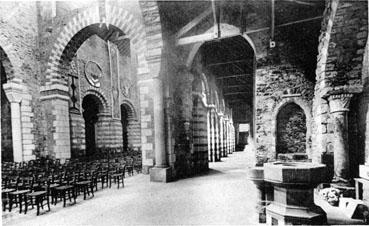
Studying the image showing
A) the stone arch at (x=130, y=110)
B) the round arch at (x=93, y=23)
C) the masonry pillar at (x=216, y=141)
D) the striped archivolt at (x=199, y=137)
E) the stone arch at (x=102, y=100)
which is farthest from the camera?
the stone arch at (x=130, y=110)

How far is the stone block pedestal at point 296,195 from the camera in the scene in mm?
3354

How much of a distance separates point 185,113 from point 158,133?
1702 mm

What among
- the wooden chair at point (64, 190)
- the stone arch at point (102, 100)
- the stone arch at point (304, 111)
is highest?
the stone arch at point (102, 100)

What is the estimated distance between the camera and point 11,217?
4734 mm

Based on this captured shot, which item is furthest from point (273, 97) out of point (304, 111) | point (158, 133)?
point (158, 133)

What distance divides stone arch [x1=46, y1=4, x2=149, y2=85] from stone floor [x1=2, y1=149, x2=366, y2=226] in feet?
14.3

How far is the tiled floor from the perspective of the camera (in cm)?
423

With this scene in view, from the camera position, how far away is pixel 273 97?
8211 mm

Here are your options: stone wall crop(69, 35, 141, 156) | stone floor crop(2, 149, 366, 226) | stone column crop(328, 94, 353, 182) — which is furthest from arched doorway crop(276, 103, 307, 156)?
stone wall crop(69, 35, 141, 156)

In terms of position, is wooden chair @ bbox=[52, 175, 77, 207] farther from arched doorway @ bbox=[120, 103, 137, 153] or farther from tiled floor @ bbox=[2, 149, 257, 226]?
arched doorway @ bbox=[120, 103, 137, 153]

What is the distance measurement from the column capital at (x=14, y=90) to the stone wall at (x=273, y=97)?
9.58 metres

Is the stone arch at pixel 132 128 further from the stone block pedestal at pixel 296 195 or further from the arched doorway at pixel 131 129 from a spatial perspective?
the stone block pedestal at pixel 296 195

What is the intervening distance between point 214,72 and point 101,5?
8.36 metres

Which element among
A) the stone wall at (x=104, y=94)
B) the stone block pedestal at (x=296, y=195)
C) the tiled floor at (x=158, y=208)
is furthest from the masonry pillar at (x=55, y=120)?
the stone block pedestal at (x=296, y=195)
